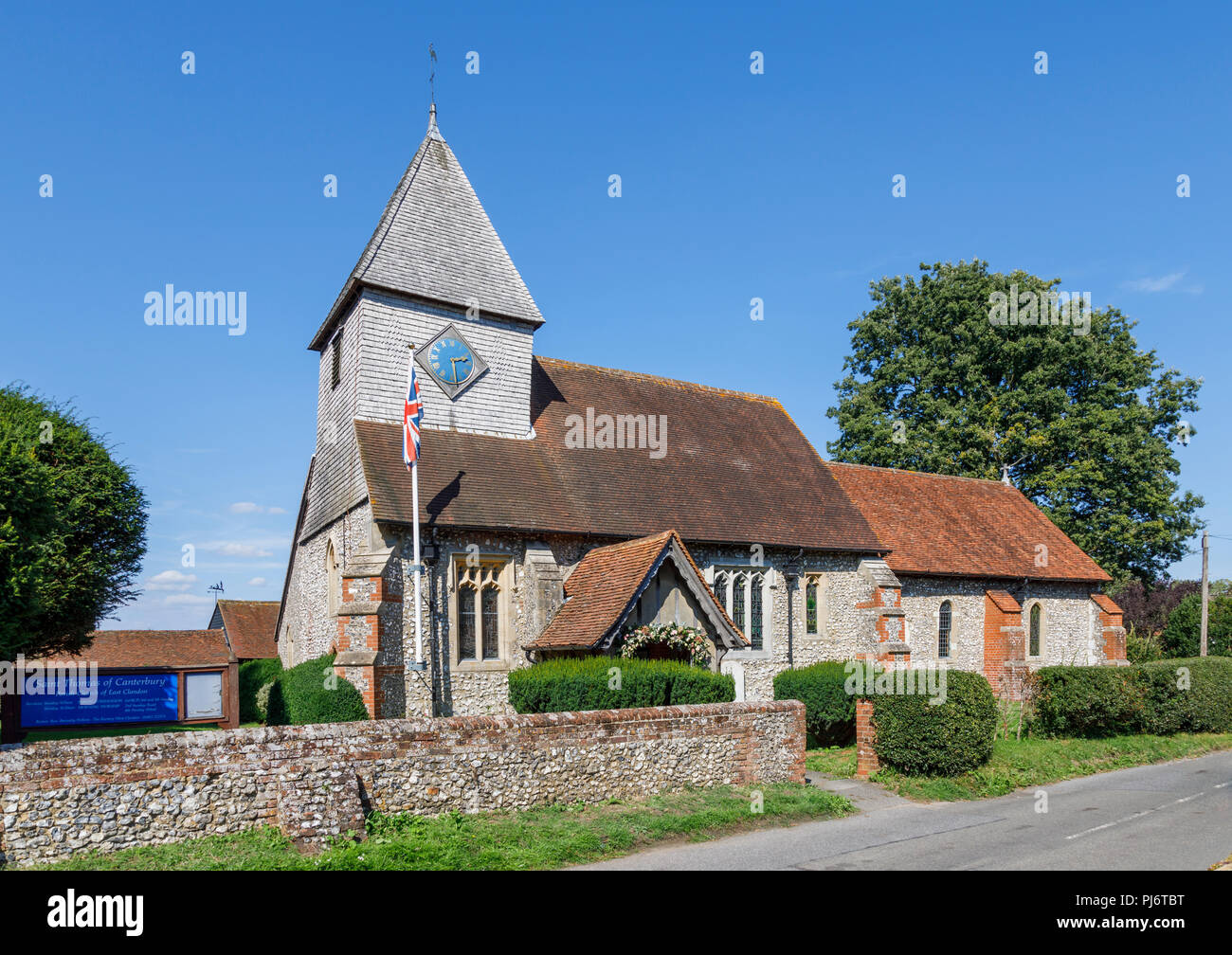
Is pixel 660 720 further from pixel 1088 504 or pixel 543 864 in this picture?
pixel 1088 504

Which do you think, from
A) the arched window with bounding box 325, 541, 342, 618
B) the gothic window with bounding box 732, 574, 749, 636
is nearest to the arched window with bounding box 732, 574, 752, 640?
the gothic window with bounding box 732, 574, 749, 636

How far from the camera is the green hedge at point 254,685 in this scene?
29.2 meters

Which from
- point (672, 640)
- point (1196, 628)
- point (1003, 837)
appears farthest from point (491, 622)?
point (1196, 628)

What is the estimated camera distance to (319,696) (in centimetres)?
1806

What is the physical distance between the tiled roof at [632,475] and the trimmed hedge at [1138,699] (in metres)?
6.53

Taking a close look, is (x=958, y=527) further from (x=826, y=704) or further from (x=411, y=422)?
(x=411, y=422)

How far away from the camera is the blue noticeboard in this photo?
49.9 ft

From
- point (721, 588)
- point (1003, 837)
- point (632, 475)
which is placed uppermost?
point (632, 475)

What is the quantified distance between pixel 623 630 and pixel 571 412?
8.30m

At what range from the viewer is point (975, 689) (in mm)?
16578

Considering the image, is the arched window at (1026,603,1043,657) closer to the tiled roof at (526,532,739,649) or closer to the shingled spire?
the tiled roof at (526,532,739,649)

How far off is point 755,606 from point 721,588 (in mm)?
1318

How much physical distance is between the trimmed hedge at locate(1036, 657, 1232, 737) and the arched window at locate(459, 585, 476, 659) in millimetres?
13929
